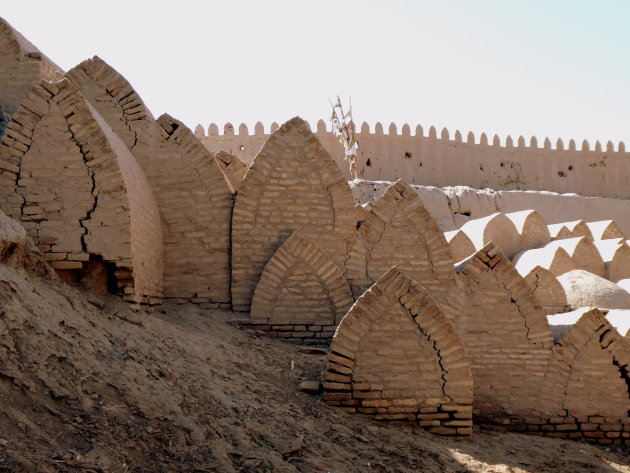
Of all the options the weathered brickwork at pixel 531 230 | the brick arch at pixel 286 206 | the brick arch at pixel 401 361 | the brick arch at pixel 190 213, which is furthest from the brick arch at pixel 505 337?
the weathered brickwork at pixel 531 230

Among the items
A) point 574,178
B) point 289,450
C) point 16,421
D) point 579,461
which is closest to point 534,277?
point 579,461

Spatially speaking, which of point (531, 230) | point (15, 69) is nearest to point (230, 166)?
point (15, 69)

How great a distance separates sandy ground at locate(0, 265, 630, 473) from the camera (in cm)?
393

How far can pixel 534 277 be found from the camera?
10.6m

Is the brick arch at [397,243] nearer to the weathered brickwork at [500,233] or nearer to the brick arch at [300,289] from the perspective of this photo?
the brick arch at [300,289]

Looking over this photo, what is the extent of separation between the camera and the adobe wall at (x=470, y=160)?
2598 centimetres

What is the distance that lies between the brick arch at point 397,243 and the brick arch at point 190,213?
165cm

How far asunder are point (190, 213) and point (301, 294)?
5.62 feet

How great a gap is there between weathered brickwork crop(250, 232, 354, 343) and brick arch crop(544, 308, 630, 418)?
2.54m

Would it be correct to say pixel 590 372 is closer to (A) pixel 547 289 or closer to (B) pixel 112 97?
(A) pixel 547 289

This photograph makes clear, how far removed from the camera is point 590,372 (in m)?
7.64

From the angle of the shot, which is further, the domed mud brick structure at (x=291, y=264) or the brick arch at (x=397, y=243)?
the brick arch at (x=397, y=243)

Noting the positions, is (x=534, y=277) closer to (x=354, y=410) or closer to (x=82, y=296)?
(x=354, y=410)

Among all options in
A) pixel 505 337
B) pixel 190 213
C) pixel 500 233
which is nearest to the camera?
pixel 505 337
